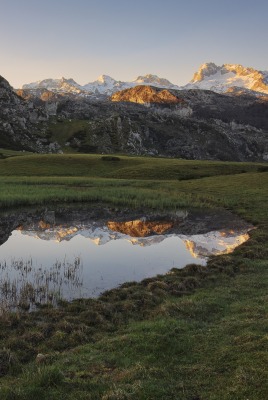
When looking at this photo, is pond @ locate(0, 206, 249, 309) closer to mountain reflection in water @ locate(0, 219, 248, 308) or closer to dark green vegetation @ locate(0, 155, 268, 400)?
mountain reflection in water @ locate(0, 219, 248, 308)

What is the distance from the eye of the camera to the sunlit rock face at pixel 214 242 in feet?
112

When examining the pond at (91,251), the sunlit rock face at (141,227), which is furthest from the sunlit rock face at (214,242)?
the sunlit rock face at (141,227)

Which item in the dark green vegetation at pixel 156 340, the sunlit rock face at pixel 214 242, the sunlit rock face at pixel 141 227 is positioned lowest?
the sunlit rock face at pixel 141 227

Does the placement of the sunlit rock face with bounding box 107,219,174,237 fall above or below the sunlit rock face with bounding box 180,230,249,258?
below

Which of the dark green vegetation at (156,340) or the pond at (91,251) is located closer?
the dark green vegetation at (156,340)

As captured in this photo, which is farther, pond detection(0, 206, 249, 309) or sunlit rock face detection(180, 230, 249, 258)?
sunlit rock face detection(180, 230, 249, 258)

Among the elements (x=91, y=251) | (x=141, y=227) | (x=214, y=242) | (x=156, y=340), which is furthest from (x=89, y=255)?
(x=156, y=340)

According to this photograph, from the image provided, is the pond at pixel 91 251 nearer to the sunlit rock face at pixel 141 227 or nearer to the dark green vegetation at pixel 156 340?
the sunlit rock face at pixel 141 227

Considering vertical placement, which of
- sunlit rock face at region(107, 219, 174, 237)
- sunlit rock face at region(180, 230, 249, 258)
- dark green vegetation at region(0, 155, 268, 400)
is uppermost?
dark green vegetation at region(0, 155, 268, 400)

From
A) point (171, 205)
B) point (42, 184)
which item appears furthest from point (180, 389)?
point (42, 184)

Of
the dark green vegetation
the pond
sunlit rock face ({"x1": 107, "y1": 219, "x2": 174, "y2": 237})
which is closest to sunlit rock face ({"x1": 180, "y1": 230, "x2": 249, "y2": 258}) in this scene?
Answer: the pond

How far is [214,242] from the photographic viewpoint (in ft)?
125

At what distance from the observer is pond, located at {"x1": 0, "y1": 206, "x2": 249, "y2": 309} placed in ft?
77.9

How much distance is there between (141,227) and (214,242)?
10385mm
